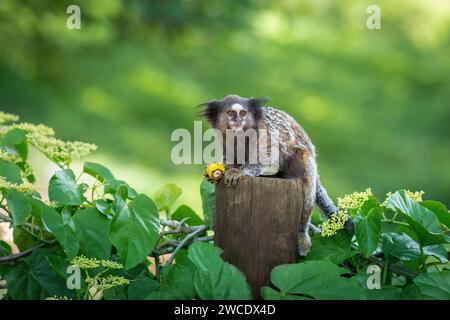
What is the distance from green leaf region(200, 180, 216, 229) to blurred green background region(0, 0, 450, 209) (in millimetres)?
4574

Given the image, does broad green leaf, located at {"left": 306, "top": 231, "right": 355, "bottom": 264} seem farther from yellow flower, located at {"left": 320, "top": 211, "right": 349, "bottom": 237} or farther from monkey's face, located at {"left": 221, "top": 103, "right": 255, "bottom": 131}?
monkey's face, located at {"left": 221, "top": 103, "right": 255, "bottom": 131}

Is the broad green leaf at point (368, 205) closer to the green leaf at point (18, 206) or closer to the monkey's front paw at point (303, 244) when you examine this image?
the monkey's front paw at point (303, 244)

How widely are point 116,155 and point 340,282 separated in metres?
6.62

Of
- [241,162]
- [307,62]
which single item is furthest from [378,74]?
[241,162]

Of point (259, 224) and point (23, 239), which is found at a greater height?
point (259, 224)

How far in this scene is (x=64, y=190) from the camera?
139 inches

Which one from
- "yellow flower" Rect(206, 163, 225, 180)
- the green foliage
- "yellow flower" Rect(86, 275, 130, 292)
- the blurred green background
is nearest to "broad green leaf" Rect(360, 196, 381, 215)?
the green foliage

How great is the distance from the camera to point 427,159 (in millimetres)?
10539

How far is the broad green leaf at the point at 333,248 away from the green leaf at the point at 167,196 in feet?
3.00

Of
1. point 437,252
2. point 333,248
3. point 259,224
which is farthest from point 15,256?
point 437,252

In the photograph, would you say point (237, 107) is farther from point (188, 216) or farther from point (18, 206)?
point (18, 206)

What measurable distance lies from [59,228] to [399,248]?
157cm

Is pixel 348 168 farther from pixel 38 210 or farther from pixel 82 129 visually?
pixel 38 210

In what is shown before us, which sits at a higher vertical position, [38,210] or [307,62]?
[307,62]
